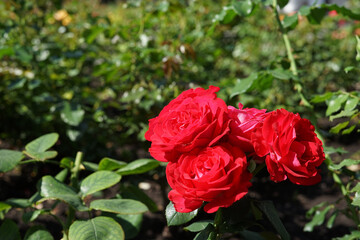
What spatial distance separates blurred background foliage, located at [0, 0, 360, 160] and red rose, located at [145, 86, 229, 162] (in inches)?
18.8

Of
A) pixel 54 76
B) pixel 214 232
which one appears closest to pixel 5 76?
pixel 54 76

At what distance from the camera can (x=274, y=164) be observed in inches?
27.7

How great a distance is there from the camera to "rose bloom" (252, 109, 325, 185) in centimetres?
68

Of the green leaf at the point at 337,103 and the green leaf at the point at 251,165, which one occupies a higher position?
the green leaf at the point at 251,165

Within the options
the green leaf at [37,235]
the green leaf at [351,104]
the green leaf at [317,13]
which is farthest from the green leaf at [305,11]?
the green leaf at [37,235]

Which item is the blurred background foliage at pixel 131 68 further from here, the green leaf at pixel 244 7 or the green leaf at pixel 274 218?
the green leaf at pixel 274 218

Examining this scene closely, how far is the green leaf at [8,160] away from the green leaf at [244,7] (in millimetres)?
889

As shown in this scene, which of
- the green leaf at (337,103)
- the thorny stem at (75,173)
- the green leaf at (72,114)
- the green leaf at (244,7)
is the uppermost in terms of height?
the green leaf at (244,7)

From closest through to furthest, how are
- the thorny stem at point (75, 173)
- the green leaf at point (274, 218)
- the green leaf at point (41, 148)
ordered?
the green leaf at point (274, 218) → the green leaf at point (41, 148) → the thorny stem at point (75, 173)

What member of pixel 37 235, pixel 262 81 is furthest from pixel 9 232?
pixel 262 81

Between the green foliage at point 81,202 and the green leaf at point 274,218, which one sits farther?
the green foliage at point 81,202

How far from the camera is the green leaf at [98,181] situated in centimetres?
100

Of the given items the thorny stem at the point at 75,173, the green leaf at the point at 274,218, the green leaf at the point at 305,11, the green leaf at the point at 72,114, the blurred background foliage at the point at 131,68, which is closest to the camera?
the green leaf at the point at 274,218

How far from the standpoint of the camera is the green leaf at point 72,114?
1853 millimetres
